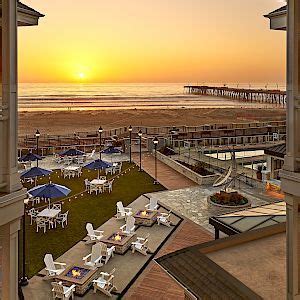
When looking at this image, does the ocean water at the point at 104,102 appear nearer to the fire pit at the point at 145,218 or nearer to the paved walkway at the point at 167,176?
the paved walkway at the point at 167,176

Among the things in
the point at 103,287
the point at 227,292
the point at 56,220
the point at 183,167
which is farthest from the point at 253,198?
the point at 227,292

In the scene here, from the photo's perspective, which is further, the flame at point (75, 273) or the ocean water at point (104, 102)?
the ocean water at point (104, 102)

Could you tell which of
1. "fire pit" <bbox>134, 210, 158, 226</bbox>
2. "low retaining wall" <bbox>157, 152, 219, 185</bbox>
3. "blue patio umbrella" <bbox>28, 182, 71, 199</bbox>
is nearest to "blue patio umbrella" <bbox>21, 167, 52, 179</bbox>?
"blue patio umbrella" <bbox>28, 182, 71, 199</bbox>

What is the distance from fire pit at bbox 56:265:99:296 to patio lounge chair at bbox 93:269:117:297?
10.1 inches

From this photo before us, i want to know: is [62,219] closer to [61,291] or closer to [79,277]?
[79,277]

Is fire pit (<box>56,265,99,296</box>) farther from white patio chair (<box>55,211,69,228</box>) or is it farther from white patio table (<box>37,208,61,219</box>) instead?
white patio table (<box>37,208,61,219</box>)

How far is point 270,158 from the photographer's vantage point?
20.5 metres

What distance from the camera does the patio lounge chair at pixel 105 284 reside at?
9.78 metres

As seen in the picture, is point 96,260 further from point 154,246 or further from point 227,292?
point 227,292

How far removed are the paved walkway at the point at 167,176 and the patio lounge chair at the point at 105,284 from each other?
10.8m

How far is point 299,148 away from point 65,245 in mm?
10110

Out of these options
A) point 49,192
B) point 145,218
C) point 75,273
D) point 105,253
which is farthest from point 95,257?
point 49,192

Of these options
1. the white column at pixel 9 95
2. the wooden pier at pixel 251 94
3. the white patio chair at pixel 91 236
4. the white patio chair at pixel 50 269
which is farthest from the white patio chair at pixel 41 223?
the wooden pier at pixel 251 94

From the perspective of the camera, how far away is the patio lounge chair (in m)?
9.78
